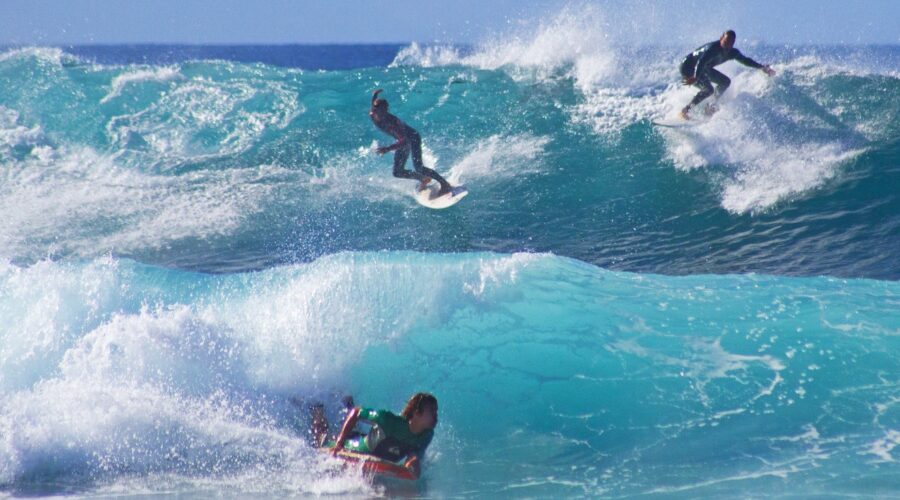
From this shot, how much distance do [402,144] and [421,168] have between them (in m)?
0.55

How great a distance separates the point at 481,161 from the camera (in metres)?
14.4

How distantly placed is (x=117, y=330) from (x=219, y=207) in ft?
20.2

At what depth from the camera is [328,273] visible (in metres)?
8.14

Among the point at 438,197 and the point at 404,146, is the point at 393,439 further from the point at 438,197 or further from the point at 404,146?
the point at 438,197

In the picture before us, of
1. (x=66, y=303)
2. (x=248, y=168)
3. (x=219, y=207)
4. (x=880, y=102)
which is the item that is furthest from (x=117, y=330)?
(x=880, y=102)

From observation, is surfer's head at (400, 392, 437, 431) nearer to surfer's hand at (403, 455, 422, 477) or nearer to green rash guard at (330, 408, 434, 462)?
green rash guard at (330, 408, 434, 462)

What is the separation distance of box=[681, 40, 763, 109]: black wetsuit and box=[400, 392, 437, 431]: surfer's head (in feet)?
31.5

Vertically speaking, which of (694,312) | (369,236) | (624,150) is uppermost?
(624,150)

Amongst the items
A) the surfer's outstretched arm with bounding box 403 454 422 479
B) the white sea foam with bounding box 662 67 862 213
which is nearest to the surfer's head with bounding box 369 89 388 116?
the white sea foam with bounding box 662 67 862 213

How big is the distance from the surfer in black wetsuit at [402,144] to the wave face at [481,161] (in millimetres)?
591

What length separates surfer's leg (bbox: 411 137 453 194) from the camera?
39.9ft

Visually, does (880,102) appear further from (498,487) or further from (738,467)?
(498,487)

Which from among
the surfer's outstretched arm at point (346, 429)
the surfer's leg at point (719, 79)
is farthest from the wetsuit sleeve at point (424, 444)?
the surfer's leg at point (719, 79)

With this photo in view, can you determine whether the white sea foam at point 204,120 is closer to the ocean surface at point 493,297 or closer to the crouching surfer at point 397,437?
the ocean surface at point 493,297
